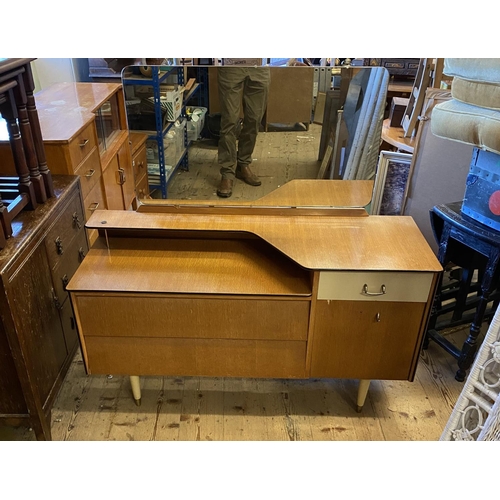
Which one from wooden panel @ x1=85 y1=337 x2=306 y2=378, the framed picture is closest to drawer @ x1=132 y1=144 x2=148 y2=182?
wooden panel @ x1=85 y1=337 x2=306 y2=378

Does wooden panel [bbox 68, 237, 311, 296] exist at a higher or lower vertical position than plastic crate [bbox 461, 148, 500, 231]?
lower

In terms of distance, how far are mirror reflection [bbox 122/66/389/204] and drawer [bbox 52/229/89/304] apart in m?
0.36

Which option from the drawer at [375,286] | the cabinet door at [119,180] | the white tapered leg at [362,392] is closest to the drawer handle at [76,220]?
the cabinet door at [119,180]

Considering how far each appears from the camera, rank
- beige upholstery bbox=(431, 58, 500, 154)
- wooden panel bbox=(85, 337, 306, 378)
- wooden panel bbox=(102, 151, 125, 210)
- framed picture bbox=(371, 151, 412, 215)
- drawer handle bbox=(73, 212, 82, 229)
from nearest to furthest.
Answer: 1. beige upholstery bbox=(431, 58, 500, 154)
2. wooden panel bbox=(85, 337, 306, 378)
3. drawer handle bbox=(73, 212, 82, 229)
4. wooden panel bbox=(102, 151, 125, 210)
5. framed picture bbox=(371, 151, 412, 215)

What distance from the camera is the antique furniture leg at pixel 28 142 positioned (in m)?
1.46

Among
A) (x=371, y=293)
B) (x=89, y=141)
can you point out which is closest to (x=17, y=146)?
(x=89, y=141)

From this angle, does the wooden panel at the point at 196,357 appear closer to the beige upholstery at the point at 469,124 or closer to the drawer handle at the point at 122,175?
the beige upholstery at the point at 469,124

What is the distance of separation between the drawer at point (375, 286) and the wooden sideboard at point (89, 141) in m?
0.83

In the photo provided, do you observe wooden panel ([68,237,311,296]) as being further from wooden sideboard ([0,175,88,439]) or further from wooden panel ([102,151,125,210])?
wooden panel ([102,151,125,210])

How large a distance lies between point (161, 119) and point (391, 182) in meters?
1.45

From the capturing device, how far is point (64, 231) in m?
1.73

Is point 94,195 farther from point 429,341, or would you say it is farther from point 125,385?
point 429,341

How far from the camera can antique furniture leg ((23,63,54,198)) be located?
1499 millimetres

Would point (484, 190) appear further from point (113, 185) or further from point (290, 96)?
point (113, 185)
